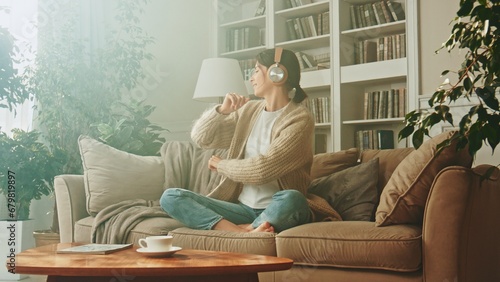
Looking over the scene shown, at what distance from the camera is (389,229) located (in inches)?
80.0

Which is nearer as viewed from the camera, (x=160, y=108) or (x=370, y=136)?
(x=370, y=136)

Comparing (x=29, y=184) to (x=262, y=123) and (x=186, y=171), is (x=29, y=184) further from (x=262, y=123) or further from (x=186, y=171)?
(x=262, y=123)

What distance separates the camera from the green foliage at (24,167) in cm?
327

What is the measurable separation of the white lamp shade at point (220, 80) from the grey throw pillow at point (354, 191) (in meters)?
1.51

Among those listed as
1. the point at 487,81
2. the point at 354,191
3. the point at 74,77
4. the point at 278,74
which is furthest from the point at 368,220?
the point at 74,77

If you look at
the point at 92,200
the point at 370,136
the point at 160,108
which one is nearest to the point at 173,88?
the point at 160,108

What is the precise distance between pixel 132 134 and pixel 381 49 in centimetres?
178

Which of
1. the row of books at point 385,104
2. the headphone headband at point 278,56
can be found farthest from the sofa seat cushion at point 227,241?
the row of books at point 385,104

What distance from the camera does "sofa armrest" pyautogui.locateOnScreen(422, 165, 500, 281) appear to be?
191cm

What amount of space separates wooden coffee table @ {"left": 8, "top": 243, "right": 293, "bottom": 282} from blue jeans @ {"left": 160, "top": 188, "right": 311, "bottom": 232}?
0.63m

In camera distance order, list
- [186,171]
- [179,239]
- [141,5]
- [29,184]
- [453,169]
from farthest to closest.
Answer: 1. [141,5]
2. [29,184]
3. [186,171]
4. [179,239]
5. [453,169]

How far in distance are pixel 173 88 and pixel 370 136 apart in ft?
5.25

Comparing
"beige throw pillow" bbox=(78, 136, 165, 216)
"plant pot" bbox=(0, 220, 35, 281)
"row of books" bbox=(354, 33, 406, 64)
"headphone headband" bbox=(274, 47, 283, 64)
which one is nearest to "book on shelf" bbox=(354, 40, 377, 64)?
"row of books" bbox=(354, 33, 406, 64)

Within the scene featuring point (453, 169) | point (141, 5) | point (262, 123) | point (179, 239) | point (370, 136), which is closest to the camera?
point (453, 169)
